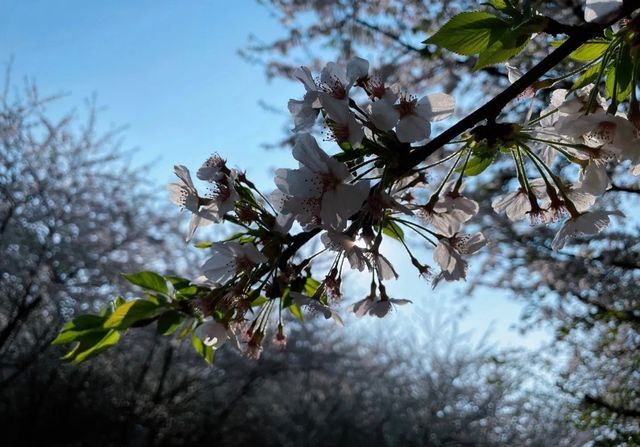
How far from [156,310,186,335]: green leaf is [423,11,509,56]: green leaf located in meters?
0.52

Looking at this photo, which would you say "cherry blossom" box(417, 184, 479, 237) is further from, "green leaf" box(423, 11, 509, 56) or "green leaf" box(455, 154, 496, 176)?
"green leaf" box(423, 11, 509, 56)

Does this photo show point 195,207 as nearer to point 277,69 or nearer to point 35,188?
point 277,69

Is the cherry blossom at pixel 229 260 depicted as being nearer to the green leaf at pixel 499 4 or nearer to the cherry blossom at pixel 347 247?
the cherry blossom at pixel 347 247

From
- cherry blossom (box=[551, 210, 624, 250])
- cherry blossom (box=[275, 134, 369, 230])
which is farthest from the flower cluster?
cherry blossom (box=[551, 210, 624, 250])

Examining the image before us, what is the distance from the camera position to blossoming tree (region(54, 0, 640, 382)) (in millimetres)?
602

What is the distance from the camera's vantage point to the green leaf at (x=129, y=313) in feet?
2.57

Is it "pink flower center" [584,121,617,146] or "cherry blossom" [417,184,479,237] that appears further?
"cherry blossom" [417,184,479,237]

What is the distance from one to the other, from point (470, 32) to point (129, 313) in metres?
0.59

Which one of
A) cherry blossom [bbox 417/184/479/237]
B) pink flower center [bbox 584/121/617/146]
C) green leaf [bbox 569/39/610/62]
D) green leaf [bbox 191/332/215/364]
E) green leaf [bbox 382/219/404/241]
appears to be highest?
green leaf [bbox 569/39/610/62]

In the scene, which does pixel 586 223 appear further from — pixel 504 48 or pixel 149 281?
pixel 149 281

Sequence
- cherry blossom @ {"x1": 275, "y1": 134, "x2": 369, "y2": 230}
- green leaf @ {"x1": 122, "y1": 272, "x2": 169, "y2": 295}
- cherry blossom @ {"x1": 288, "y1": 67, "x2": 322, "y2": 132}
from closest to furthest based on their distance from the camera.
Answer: cherry blossom @ {"x1": 275, "y1": 134, "x2": 369, "y2": 230}
cherry blossom @ {"x1": 288, "y1": 67, "x2": 322, "y2": 132}
green leaf @ {"x1": 122, "y1": 272, "x2": 169, "y2": 295}

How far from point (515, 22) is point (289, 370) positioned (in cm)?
964

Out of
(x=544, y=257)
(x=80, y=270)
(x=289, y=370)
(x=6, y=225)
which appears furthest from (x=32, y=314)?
(x=544, y=257)

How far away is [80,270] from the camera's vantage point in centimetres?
758
